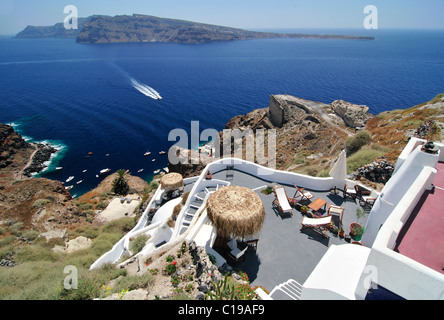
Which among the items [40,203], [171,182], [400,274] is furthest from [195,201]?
[40,203]

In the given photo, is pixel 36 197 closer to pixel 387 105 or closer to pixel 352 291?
pixel 352 291

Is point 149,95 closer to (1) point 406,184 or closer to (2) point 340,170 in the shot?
(2) point 340,170

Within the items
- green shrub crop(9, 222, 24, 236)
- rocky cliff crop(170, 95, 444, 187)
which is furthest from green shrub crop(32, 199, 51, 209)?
rocky cliff crop(170, 95, 444, 187)

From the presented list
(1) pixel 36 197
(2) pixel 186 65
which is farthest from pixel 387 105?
(2) pixel 186 65

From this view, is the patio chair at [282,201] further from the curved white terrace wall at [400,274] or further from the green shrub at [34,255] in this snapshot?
the green shrub at [34,255]

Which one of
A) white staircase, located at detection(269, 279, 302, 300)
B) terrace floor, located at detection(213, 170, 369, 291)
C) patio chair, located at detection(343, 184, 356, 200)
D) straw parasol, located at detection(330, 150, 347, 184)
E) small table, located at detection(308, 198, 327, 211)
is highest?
straw parasol, located at detection(330, 150, 347, 184)

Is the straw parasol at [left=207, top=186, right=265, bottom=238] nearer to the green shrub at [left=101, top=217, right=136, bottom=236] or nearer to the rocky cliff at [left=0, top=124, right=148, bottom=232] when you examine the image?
the green shrub at [left=101, top=217, right=136, bottom=236]
